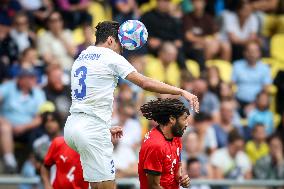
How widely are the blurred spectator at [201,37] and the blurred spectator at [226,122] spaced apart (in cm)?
116

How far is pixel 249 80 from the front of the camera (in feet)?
62.6

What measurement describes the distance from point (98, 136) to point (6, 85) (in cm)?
601

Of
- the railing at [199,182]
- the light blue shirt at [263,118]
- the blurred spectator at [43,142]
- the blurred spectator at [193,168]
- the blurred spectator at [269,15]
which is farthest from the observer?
the blurred spectator at [269,15]

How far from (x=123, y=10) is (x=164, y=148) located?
26.4 feet

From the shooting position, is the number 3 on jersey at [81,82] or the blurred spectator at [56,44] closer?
the number 3 on jersey at [81,82]

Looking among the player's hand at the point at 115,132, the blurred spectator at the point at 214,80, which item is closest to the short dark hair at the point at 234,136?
the blurred spectator at the point at 214,80

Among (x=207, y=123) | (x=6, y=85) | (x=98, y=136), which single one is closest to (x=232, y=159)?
(x=207, y=123)

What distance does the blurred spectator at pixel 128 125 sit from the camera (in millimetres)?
16672

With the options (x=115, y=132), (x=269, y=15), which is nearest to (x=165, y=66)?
(x=269, y=15)

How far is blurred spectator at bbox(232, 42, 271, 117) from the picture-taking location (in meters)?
19.0

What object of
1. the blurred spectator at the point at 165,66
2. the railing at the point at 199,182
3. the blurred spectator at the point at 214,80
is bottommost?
the railing at the point at 199,182

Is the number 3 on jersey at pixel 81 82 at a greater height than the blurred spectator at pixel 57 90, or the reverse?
the blurred spectator at pixel 57 90

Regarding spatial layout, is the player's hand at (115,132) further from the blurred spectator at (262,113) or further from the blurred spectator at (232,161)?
the blurred spectator at (262,113)

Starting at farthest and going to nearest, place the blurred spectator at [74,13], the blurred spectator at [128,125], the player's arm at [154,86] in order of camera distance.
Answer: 1. the blurred spectator at [74,13]
2. the blurred spectator at [128,125]
3. the player's arm at [154,86]
